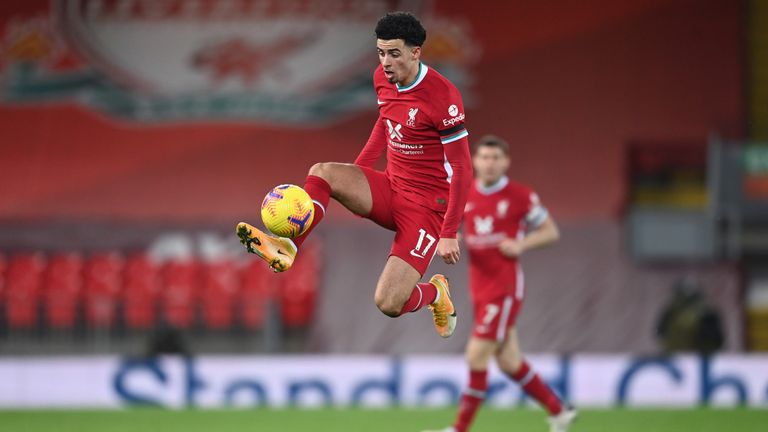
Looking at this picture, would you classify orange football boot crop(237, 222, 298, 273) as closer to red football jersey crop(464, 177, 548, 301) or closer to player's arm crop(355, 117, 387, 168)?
player's arm crop(355, 117, 387, 168)

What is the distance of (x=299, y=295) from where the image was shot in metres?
11.5

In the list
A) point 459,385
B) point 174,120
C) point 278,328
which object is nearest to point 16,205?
point 174,120

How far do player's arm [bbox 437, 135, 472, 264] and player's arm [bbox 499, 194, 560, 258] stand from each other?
1.74 meters

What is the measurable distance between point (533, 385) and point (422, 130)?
228 cm

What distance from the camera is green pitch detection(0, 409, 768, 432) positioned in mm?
7664

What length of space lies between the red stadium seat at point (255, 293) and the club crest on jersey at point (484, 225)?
4.22 meters

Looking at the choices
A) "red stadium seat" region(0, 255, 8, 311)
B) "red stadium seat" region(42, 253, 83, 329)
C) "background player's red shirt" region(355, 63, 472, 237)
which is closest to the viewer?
"background player's red shirt" region(355, 63, 472, 237)

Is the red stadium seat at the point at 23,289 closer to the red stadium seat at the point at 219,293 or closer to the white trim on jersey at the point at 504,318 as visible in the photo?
the red stadium seat at the point at 219,293

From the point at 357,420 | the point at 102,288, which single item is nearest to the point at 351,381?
the point at 357,420

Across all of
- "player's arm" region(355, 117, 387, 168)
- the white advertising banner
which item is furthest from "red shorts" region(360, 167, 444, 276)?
the white advertising banner

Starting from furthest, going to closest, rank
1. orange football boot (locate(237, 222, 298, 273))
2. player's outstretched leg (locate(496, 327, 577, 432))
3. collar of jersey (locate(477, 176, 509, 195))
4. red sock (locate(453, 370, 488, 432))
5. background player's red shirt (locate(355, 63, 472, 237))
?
collar of jersey (locate(477, 176, 509, 195)), player's outstretched leg (locate(496, 327, 577, 432)), red sock (locate(453, 370, 488, 432)), background player's red shirt (locate(355, 63, 472, 237)), orange football boot (locate(237, 222, 298, 273))

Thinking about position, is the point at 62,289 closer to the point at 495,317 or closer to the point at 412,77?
the point at 495,317

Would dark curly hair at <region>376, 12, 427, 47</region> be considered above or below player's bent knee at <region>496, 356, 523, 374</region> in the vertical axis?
above

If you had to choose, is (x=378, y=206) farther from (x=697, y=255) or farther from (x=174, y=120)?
(x=174, y=120)
